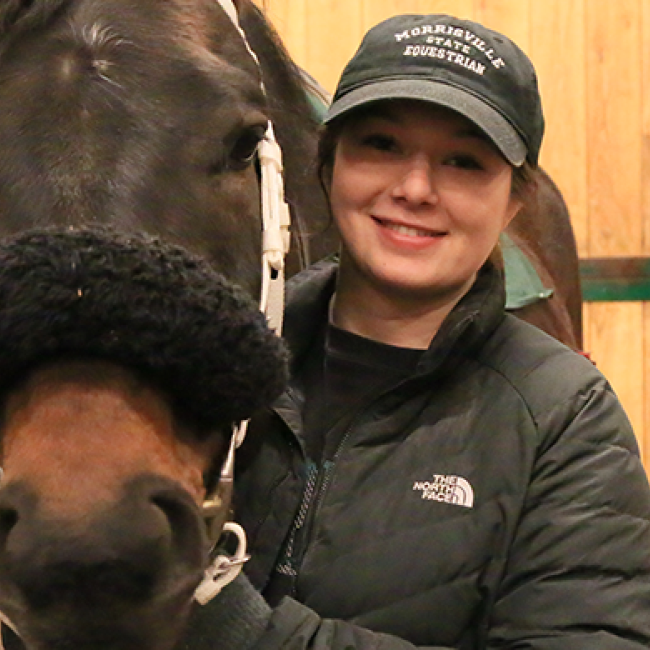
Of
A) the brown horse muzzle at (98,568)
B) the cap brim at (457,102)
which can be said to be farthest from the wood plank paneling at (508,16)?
the brown horse muzzle at (98,568)

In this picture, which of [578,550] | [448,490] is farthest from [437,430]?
[578,550]

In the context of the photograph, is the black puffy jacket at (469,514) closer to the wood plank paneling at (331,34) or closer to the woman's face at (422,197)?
the woman's face at (422,197)

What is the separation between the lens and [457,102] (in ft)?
3.07

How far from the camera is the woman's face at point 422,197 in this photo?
3.21 ft

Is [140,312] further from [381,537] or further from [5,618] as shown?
[381,537]

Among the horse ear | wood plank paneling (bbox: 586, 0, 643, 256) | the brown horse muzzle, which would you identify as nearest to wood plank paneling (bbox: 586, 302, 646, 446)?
wood plank paneling (bbox: 586, 0, 643, 256)

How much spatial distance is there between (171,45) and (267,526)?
1.47 ft

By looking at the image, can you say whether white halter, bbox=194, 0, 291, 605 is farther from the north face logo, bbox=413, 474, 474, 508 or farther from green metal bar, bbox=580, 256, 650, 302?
green metal bar, bbox=580, 256, 650, 302

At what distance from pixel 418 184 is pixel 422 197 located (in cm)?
1

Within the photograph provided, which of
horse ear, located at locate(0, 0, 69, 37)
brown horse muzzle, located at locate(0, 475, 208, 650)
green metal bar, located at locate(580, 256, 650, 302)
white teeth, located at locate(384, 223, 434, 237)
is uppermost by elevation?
horse ear, located at locate(0, 0, 69, 37)

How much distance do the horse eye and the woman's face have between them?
12 centimetres

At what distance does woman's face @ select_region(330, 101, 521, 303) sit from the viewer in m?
0.98

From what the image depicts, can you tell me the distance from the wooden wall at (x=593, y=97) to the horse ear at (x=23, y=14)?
222 cm

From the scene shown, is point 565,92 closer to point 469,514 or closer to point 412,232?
point 412,232
